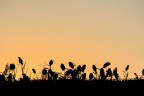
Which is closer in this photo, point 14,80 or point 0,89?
point 0,89

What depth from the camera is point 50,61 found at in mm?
12117

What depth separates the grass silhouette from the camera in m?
8.91

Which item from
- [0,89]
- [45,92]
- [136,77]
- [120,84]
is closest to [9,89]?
[0,89]

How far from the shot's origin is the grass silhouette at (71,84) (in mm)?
8906

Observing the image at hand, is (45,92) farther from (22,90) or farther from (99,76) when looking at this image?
(99,76)

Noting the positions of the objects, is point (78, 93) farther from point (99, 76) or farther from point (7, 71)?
point (7, 71)

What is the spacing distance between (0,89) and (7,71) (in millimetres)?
2421

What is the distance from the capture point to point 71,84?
9.66 m

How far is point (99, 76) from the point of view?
1106 centimetres

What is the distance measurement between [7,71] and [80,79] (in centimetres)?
256

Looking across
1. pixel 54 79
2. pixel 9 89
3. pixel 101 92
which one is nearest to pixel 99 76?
pixel 54 79

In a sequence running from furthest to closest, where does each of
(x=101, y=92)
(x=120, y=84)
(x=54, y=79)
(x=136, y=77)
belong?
(x=136, y=77), (x=54, y=79), (x=120, y=84), (x=101, y=92)

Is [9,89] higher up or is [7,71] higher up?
[7,71]

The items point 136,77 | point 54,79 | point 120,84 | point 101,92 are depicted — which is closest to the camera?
point 101,92
